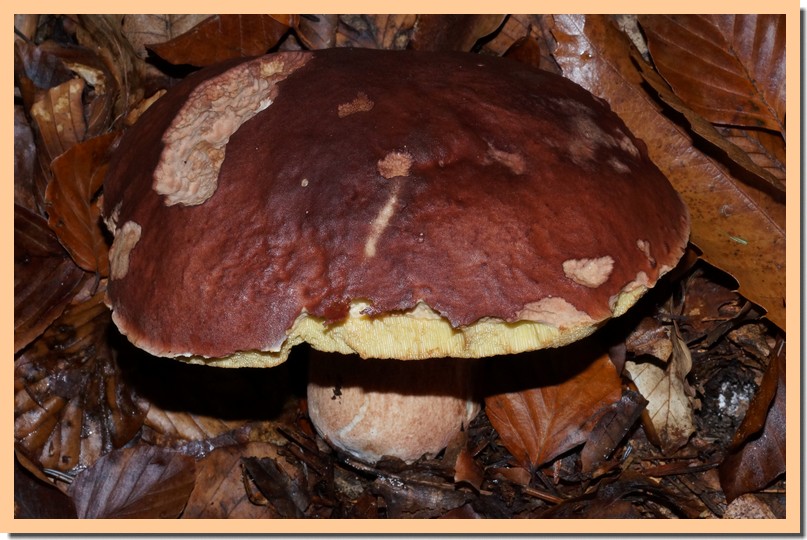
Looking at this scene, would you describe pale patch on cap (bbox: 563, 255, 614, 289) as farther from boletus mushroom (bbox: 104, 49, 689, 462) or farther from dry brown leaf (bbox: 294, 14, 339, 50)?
dry brown leaf (bbox: 294, 14, 339, 50)

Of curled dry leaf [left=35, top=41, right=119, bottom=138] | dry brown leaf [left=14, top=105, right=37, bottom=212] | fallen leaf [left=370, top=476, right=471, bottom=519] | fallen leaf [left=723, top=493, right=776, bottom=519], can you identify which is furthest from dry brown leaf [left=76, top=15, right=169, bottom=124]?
fallen leaf [left=723, top=493, right=776, bottom=519]

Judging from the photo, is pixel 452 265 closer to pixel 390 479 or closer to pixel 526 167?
pixel 526 167

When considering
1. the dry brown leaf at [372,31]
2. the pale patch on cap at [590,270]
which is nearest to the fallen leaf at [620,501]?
the pale patch on cap at [590,270]

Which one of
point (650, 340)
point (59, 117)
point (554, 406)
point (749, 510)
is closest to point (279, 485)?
point (554, 406)

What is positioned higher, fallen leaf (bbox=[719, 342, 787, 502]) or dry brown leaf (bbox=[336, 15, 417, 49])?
dry brown leaf (bbox=[336, 15, 417, 49])

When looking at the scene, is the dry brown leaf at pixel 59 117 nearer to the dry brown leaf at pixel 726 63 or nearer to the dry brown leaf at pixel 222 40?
the dry brown leaf at pixel 222 40

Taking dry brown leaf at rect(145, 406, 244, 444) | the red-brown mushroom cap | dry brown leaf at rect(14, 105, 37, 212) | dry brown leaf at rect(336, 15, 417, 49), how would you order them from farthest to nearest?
dry brown leaf at rect(336, 15, 417, 49)
dry brown leaf at rect(14, 105, 37, 212)
dry brown leaf at rect(145, 406, 244, 444)
the red-brown mushroom cap

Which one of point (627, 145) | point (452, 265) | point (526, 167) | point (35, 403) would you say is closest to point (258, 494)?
point (35, 403)
